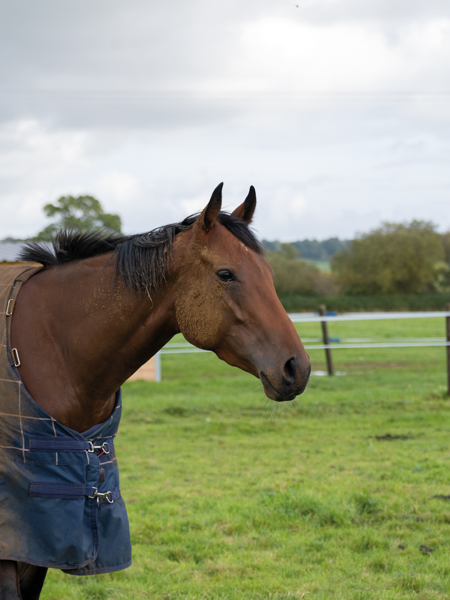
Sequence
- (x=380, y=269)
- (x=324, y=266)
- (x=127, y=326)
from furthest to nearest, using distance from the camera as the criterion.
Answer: (x=324, y=266) < (x=380, y=269) < (x=127, y=326)

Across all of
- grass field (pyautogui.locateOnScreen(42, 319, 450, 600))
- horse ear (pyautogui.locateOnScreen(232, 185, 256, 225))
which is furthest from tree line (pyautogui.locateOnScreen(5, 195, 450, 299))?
horse ear (pyautogui.locateOnScreen(232, 185, 256, 225))

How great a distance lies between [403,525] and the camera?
4723 millimetres

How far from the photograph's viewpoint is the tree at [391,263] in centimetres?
5419

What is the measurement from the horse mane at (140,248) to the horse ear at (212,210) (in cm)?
11

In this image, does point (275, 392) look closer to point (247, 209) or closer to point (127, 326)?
point (127, 326)

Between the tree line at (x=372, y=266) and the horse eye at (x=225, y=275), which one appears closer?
the horse eye at (x=225, y=275)

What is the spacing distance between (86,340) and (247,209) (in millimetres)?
931

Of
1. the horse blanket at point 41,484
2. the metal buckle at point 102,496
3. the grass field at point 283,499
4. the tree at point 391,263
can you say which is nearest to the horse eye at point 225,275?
the grass field at point 283,499

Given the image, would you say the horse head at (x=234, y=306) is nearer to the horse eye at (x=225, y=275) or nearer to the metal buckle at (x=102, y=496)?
the horse eye at (x=225, y=275)

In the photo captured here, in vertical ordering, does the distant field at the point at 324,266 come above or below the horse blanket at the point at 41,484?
above

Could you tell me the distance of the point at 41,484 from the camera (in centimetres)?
246

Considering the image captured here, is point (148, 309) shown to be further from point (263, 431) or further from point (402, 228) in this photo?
point (402, 228)

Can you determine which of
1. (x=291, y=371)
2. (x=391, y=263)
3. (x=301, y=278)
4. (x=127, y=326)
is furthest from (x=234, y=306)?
(x=391, y=263)

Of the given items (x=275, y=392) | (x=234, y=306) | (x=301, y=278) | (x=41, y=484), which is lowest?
(x=41, y=484)
